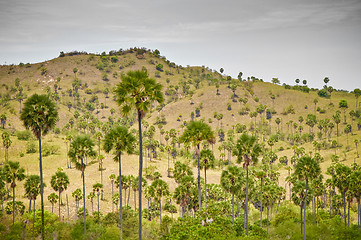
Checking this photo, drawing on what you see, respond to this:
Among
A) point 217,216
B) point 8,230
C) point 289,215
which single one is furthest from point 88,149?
point 289,215

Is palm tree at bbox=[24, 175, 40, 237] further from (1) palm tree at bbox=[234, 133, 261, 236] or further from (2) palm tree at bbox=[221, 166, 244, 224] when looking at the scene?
(1) palm tree at bbox=[234, 133, 261, 236]

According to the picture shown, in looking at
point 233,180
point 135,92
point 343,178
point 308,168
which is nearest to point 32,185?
point 135,92

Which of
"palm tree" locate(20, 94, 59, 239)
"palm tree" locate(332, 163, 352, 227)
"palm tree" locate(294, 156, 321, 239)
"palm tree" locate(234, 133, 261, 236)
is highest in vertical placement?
"palm tree" locate(20, 94, 59, 239)

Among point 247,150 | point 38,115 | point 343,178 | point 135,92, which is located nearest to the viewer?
point 135,92

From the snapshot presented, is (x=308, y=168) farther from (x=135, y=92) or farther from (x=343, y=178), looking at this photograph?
(x=135, y=92)

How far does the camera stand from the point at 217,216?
32.2 m

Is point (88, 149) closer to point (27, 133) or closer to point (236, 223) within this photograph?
point (236, 223)

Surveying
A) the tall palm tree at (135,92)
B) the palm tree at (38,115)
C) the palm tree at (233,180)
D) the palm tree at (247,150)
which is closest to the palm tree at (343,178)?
the palm tree at (233,180)

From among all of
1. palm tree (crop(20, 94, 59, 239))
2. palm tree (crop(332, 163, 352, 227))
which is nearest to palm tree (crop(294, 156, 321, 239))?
palm tree (crop(332, 163, 352, 227))

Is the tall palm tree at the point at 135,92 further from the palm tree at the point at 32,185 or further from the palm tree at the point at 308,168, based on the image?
the palm tree at the point at 32,185

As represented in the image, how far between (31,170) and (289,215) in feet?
290

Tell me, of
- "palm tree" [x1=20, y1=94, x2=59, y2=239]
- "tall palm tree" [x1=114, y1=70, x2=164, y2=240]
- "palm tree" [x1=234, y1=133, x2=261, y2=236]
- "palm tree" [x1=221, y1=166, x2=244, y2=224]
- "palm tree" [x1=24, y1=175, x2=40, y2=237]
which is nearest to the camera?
"tall palm tree" [x1=114, y1=70, x2=164, y2=240]

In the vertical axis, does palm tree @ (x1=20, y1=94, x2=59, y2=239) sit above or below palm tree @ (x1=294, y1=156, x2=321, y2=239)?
above

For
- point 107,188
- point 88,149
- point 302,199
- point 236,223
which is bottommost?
point 107,188
